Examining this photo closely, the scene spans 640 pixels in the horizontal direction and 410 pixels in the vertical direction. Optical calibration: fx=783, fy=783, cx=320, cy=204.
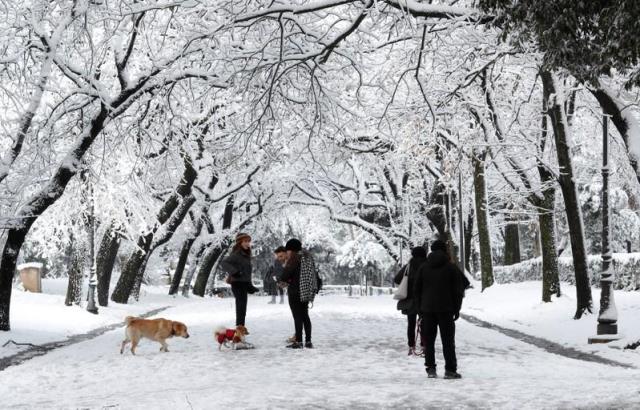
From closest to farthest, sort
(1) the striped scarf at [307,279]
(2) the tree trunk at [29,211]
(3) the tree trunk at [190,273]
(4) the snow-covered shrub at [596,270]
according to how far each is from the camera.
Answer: (1) the striped scarf at [307,279], (2) the tree trunk at [29,211], (4) the snow-covered shrub at [596,270], (3) the tree trunk at [190,273]

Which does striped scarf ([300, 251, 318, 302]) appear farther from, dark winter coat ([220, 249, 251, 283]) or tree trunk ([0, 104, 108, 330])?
tree trunk ([0, 104, 108, 330])

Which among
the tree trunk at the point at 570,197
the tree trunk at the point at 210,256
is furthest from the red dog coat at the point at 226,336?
the tree trunk at the point at 210,256

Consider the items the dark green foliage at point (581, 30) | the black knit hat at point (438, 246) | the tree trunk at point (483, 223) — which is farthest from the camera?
the tree trunk at point (483, 223)

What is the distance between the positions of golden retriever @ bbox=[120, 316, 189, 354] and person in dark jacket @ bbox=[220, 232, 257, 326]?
1524mm

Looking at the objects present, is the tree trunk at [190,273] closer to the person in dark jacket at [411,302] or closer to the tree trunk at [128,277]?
the tree trunk at [128,277]

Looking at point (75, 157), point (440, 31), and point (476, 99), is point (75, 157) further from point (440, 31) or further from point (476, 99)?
point (476, 99)

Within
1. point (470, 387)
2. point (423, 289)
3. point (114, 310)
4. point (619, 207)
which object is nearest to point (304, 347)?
point (423, 289)

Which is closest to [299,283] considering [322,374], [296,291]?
[296,291]

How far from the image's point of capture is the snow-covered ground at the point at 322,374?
7.79 m

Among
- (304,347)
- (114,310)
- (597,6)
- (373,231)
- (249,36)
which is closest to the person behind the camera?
(597,6)

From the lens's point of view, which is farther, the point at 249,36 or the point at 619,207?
the point at 619,207

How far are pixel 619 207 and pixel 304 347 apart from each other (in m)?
39.3

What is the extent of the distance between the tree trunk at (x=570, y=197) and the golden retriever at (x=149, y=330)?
9.55 meters

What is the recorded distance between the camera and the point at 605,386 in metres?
8.31
